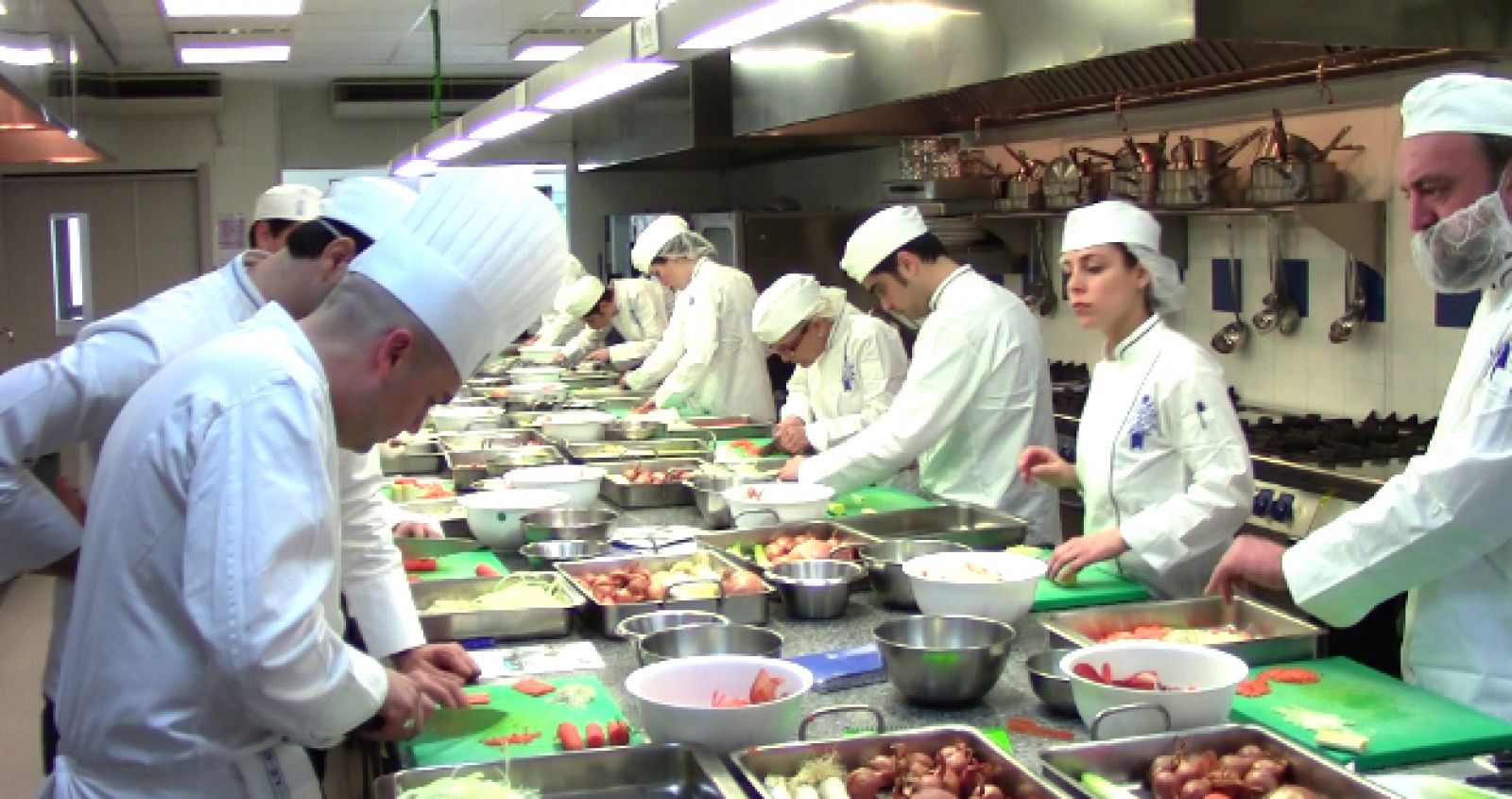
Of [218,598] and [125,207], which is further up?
[125,207]

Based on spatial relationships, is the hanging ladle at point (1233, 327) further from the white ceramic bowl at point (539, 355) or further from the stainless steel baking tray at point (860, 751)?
the white ceramic bowl at point (539, 355)

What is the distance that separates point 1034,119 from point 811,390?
201 centimetres

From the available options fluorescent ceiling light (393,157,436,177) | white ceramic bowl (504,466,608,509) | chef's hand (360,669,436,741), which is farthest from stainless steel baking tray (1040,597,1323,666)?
fluorescent ceiling light (393,157,436,177)

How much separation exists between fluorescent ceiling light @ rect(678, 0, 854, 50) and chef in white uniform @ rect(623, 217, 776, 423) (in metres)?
3.15

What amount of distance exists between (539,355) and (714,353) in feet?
7.61

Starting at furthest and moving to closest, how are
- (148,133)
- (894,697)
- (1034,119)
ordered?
(148,133)
(1034,119)
(894,697)

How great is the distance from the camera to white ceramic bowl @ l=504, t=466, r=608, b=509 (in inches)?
147

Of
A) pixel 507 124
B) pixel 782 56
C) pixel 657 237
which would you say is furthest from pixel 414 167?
pixel 782 56

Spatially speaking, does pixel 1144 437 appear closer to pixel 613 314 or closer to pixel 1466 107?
pixel 1466 107

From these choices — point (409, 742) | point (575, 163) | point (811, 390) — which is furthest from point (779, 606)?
point (575, 163)

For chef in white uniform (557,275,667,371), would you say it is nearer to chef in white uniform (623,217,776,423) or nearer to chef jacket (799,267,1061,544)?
chef in white uniform (623,217,776,423)

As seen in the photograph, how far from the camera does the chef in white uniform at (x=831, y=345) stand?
5160mm

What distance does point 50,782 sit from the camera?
1.81 metres

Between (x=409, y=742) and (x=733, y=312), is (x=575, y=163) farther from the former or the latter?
(x=409, y=742)
